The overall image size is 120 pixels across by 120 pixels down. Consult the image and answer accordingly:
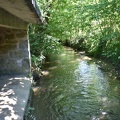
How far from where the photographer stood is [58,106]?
6.26 metres

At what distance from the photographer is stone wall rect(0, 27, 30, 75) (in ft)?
24.6

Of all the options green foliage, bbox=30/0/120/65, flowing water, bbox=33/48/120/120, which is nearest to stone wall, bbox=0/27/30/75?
flowing water, bbox=33/48/120/120

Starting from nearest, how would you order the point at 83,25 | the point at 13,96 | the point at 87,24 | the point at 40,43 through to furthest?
the point at 13,96
the point at 40,43
the point at 87,24
the point at 83,25

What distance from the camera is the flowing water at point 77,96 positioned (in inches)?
223

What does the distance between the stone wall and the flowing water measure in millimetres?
961

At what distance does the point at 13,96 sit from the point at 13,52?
2.53 m

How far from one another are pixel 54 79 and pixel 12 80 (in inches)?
110

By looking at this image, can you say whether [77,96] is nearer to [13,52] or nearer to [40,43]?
[13,52]

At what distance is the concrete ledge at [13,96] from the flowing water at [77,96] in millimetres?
600

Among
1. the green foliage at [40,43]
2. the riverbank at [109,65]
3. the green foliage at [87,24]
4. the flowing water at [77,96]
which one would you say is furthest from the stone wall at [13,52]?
the green foliage at [87,24]

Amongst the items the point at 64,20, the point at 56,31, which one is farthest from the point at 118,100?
the point at 64,20

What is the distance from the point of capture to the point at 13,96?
5.25 m

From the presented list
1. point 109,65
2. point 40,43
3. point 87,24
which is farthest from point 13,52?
point 87,24

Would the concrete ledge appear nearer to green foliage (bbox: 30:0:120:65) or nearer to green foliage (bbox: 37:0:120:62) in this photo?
green foliage (bbox: 30:0:120:65)
